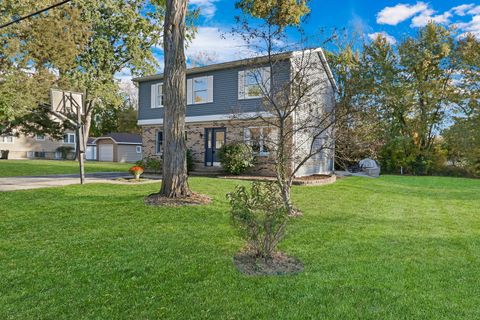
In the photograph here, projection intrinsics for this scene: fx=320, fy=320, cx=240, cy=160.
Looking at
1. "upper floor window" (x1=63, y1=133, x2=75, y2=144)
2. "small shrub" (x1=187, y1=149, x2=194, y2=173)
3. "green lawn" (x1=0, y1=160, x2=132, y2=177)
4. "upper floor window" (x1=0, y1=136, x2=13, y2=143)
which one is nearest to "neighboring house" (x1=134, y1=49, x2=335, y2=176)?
"small shrub" (x1=187, y1=149, x2=194, y2=173)

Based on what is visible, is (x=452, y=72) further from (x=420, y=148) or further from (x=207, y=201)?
(x=207, y=201)

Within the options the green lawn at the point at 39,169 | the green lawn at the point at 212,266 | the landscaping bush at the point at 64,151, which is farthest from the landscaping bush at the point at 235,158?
the landscaping bush at the point at 64,151

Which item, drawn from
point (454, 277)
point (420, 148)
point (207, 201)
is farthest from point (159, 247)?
point (420, 148)

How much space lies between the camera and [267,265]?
13.4 ft

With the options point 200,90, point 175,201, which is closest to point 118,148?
point 200,90

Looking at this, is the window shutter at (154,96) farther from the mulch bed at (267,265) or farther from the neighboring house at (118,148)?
the neighboring house at (118,148)

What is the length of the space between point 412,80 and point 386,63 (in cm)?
229

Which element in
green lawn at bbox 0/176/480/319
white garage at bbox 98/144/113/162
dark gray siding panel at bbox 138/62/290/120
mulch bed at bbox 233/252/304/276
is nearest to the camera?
green lawn at bbox 0/176/480/319

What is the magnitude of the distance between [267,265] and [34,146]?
42.7m

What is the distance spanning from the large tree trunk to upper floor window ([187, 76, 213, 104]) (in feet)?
26.7

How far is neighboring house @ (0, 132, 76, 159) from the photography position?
1436 inches

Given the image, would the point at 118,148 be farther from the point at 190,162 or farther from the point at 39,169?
the point at 190,162

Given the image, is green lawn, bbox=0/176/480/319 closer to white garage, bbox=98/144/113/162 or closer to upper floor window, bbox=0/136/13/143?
white garage, bbox=98/144/113/162

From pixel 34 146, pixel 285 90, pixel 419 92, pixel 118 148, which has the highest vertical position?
pixel 419 92
